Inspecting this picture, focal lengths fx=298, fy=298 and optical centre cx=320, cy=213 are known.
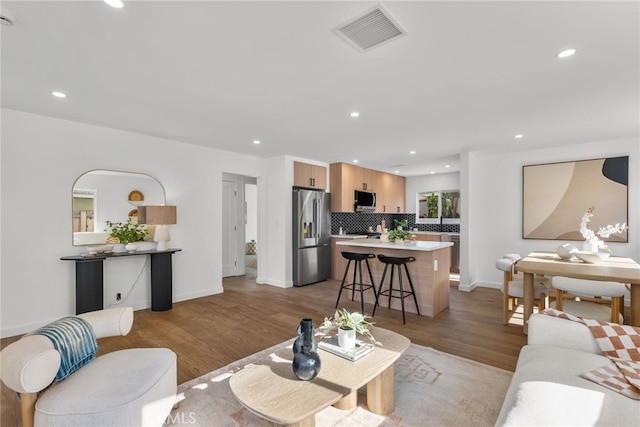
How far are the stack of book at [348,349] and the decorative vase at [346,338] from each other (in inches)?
0.9

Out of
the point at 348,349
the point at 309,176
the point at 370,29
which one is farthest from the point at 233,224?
the point at 370,29

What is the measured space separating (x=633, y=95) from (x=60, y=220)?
618 centimetres

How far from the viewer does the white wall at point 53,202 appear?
322 centimetres

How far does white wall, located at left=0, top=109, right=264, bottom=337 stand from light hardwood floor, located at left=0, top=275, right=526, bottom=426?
0.39 m

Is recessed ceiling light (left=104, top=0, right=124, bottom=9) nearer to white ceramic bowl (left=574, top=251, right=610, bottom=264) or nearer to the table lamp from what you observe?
the table lamp

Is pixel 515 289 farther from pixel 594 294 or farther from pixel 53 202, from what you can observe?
pixel 53 202

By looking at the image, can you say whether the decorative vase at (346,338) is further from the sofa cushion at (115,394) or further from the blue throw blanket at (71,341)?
the blue throw blanket at (71,341)

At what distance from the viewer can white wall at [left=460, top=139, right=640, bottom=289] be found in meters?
4.98

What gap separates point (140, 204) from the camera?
4.19m

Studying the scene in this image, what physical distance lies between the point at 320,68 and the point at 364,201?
185 inches

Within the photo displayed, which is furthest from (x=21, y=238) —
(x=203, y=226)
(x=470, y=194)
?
(x=470, y=194)

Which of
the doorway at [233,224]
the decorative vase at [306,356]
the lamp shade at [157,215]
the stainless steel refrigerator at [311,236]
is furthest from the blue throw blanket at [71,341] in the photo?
the doorway at [233,224]

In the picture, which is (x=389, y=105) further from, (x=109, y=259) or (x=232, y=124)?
(x=109, y=259)

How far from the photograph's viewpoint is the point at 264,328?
3453 millimetres
